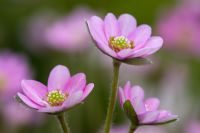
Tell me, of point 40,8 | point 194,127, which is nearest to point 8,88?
point 194,127

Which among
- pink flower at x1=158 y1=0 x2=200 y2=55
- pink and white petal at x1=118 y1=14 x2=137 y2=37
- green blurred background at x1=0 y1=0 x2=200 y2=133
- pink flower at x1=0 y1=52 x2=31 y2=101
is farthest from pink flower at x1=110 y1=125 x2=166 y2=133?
pink and white petal at x1=118 y1=14 x2=137 y2=37

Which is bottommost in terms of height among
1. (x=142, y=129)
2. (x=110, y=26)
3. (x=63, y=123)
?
(x=142, y=129)

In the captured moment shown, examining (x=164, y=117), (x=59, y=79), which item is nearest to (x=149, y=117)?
(x=164, y=117)

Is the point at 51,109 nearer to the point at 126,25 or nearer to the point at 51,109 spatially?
the point at 51,109

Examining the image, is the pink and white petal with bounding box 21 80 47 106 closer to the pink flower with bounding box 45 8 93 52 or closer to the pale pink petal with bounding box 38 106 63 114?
the pale pink petal with bounding box 38 106 63 114

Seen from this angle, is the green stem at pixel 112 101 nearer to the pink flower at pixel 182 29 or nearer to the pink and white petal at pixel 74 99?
the pink and white petal at pixel 74 99

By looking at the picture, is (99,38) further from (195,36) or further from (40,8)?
(40,8)

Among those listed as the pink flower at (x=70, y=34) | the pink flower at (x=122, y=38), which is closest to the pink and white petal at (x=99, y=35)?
the pink flower at (x=122, y=38)
